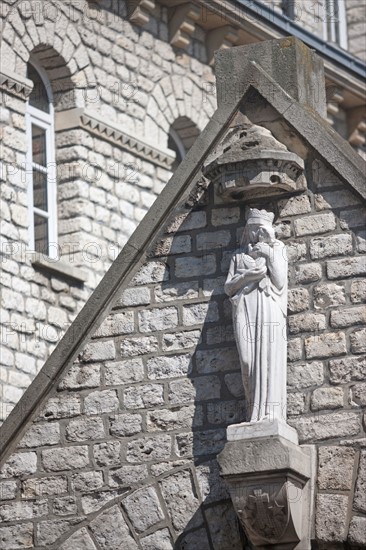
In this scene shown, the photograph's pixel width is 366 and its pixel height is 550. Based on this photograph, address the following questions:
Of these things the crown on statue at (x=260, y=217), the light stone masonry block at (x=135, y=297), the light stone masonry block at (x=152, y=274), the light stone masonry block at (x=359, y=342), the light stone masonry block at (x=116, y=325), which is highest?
the crown on statue at (x=260, y=217)

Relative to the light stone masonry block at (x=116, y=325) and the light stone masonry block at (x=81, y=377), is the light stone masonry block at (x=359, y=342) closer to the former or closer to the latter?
the light stone masonry block at (x=116, y=325)

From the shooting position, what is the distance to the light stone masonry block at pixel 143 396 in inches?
600

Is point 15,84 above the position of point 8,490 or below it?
above

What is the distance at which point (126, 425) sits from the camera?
1526 centimetres

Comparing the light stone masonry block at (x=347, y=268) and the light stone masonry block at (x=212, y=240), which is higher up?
the light stone masonry block at (x=212, y=240)

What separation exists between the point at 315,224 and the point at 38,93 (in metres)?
5.11

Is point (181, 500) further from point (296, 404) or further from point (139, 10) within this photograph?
point (139, 10)

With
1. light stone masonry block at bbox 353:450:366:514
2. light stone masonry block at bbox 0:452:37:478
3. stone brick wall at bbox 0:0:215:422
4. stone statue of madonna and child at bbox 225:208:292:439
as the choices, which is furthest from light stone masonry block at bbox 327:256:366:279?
stone brick wall at bbox 0:0:215:422

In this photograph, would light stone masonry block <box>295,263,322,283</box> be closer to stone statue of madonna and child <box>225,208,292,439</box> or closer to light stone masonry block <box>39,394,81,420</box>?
stone statue of madonna and child <box>225,208,292,439</box>

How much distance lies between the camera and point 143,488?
15078 millimetres

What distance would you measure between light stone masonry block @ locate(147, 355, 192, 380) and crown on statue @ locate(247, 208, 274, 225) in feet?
3.54

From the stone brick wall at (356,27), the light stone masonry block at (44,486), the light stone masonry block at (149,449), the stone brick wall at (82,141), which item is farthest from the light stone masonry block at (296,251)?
the stone brick wall at (356,27)

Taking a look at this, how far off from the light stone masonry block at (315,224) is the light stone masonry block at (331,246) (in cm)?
7

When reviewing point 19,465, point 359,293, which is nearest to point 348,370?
point 359,293
